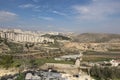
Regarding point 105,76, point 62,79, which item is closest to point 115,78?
point 105,76

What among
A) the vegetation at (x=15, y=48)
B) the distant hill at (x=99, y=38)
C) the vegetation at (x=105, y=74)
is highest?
the distant hill at (x=99, y=38)

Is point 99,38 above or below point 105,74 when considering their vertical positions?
above

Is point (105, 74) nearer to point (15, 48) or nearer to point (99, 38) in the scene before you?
point (15, 48)

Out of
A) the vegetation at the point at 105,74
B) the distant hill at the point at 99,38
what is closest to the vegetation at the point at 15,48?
the vegetation at the point at 105,74

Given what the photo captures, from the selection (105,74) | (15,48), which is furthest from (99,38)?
(105,74)

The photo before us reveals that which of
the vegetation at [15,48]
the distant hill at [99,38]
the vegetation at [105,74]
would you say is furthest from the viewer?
the distant hill at [99,38]

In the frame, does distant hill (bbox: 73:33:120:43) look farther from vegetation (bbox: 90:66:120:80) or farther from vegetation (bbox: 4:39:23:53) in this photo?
vegetation (bbox: 90:66:120:80)

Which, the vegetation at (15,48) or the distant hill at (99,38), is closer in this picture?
the vegetation at (15,48)

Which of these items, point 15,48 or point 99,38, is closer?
point 15,48

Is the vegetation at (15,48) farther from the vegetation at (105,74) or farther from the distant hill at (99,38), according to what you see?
the distant hill at (99,38)

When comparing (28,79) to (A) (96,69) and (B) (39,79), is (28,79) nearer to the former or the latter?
(B) (39,79)

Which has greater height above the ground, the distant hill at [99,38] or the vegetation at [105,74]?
the distant hill at [99,38]
